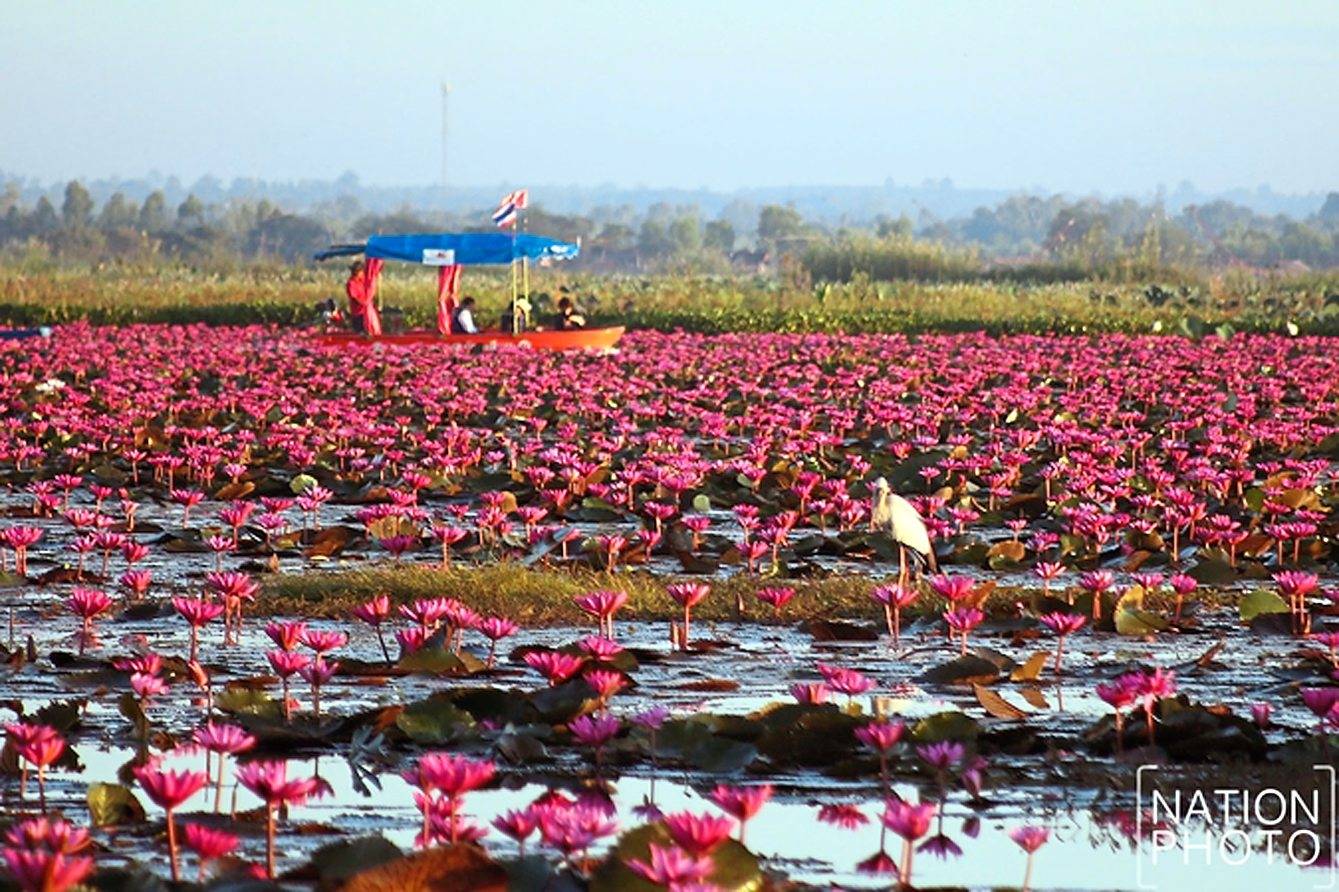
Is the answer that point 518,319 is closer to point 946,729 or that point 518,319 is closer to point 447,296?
point 447,296

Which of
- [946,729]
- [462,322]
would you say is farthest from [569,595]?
[462,322]

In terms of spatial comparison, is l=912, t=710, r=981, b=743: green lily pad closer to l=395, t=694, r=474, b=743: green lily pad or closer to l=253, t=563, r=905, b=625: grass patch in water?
l=395, t=694, r=474, b=743: green lily pad

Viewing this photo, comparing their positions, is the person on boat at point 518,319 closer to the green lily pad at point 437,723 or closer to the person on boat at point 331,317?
the person on boat at point 331,317

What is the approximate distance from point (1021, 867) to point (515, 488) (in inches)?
294

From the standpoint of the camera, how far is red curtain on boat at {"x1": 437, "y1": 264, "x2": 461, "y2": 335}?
2808 centimetres

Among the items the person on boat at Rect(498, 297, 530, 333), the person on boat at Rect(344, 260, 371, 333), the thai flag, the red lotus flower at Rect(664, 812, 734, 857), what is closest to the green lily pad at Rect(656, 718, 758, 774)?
the red lotus flower at Rect(664, 812, 734, 857)

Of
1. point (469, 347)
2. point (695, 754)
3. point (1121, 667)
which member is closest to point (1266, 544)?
point (1121, 667)

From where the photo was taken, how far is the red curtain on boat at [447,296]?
2808 cm

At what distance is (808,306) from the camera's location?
120 ft

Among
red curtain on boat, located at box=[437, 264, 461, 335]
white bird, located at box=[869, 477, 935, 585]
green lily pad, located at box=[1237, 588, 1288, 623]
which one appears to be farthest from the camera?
red curtain on boat, located at box=[437, 264, 461, 335]

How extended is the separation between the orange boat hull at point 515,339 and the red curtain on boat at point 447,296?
0.80 m

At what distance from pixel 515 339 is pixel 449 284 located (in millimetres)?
3211

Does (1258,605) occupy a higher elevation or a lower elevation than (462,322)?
higher

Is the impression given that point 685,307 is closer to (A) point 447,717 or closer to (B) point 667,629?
(B) point 667,629
